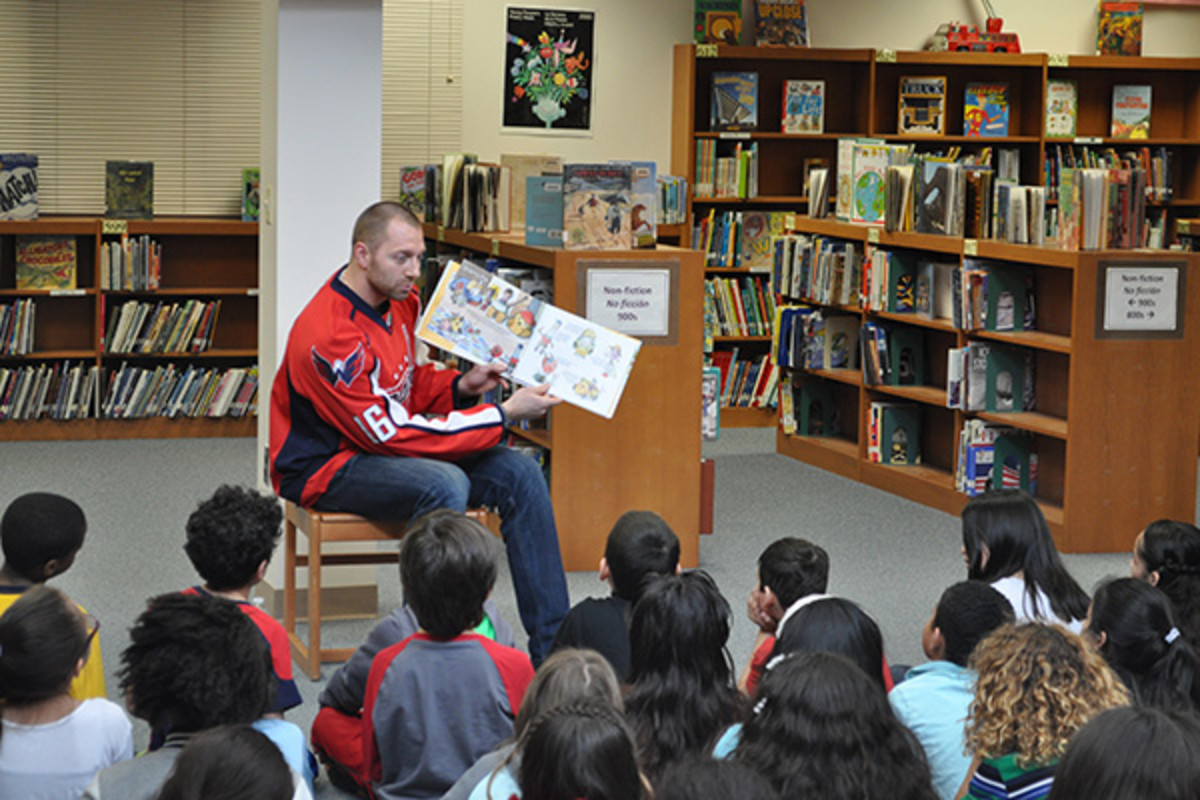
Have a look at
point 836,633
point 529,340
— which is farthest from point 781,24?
point 836,633

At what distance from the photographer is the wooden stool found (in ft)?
14.0

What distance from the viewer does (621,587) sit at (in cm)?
357

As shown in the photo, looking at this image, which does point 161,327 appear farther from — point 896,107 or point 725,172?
point 896,107

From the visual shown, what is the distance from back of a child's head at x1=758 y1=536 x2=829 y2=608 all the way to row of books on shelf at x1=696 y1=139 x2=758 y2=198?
5.69 meters

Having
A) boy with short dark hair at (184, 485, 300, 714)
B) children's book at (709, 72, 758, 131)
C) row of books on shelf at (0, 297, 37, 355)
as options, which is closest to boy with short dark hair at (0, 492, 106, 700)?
boy with short dark hair at (184, 485, 300, 714)

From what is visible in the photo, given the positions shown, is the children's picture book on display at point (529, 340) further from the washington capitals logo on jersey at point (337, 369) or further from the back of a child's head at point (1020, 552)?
the back of a child's head at point (1020, 552)

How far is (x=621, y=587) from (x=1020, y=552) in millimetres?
972

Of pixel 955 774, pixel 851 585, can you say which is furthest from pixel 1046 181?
pixel 955 774

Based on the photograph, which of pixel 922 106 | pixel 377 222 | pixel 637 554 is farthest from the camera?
pixel 922 106

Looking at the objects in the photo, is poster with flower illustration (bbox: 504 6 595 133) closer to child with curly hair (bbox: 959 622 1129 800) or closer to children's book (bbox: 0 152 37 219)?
children's book (bbox: 0 152 37 219)

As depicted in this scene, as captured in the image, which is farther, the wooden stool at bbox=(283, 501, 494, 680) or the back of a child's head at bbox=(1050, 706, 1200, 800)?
the wooden stool at bbox=(283, 501, 494, 680)

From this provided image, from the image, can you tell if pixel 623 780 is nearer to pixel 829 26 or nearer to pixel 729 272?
pixel 729 272

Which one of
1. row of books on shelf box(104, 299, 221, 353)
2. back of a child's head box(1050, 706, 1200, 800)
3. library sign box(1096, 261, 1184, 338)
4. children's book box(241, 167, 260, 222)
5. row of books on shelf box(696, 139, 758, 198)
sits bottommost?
back of a child's head box(1050, 706, 1200, 800)

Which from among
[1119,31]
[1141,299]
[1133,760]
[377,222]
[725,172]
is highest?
[1119,31]
